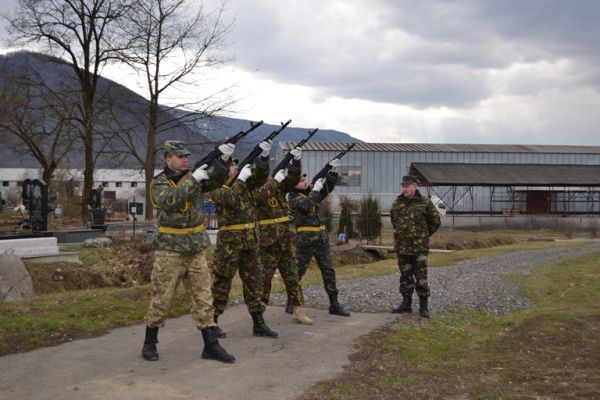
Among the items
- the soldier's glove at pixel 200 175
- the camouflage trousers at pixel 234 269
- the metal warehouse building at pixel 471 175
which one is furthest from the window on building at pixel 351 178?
the soldier's glove at pixel 200 175

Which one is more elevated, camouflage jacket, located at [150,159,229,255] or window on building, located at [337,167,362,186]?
window on building, located at [337,167,362,186]

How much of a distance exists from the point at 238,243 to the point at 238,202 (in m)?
0.48

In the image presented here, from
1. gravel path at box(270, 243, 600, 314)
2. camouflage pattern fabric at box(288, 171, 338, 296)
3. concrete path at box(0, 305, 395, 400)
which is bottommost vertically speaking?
gravel path at box(270, 243, 600, 314)

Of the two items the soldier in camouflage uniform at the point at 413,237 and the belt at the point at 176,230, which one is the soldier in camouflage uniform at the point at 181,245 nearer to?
the belt at the point at 176,230

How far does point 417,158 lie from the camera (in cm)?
4531

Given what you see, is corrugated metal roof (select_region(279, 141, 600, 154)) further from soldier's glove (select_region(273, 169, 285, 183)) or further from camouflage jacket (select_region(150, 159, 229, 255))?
camouflage jacket (select_region(150, 159, 229, 255))

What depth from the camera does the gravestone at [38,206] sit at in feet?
55.6

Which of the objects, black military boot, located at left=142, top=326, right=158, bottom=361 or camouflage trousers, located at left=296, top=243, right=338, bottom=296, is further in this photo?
camouflage trousers, located at left=296, top=243, right=338, bottom=296

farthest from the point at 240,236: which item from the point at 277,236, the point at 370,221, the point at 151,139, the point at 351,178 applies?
the point at 351,178

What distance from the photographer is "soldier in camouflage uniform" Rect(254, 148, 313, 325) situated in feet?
24.4

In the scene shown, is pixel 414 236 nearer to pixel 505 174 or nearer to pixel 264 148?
pixel 264 148

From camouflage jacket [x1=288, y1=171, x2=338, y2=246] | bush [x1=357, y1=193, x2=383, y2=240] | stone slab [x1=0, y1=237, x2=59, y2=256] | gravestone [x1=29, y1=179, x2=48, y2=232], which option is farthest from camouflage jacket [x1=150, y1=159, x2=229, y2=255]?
bush [x1=357, y1=193, x2=383, y2=240]

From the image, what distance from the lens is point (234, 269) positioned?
6852mm

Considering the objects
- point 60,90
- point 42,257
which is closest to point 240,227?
point 42,257
